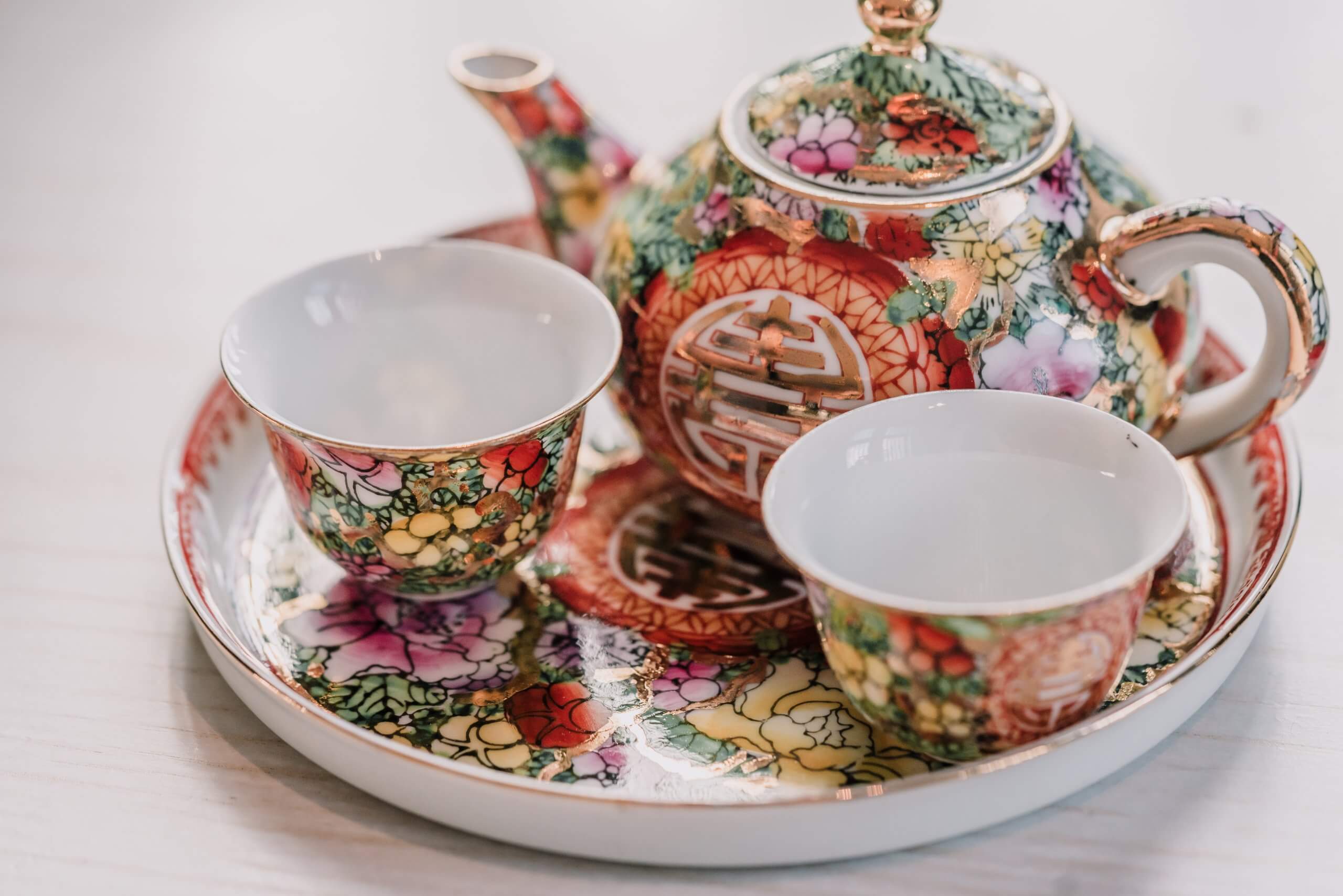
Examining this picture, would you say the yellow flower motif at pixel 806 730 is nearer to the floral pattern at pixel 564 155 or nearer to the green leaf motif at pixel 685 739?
the green leaf motif at pixel 685 739

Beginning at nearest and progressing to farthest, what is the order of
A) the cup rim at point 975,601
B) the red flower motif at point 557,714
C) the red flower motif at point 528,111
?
the cup rim at point 975,601, the red flower motif at point 557,714, the red flower motif at point 528,111

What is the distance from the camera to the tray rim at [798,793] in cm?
48

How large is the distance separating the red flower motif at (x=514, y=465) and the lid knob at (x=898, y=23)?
234mm

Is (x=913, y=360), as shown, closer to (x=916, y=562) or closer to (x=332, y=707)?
(x=916, y=562)

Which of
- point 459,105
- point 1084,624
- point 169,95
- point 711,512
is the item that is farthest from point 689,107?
point 1084,624

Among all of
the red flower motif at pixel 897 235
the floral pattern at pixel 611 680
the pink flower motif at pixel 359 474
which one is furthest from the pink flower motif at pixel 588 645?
the red flower motif at pixel 897 235

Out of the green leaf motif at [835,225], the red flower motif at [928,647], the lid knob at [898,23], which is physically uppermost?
the lid knob at [898,23]

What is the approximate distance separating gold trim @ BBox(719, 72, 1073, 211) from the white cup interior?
0.31 feet

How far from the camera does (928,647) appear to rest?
46cm

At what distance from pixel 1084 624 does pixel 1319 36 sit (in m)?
1.05

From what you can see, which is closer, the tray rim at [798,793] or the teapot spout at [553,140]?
the tray rim at [798,793]

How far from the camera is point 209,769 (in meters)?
0.56

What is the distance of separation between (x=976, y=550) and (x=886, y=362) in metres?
0.09

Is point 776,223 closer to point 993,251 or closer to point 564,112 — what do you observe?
point 993,251
